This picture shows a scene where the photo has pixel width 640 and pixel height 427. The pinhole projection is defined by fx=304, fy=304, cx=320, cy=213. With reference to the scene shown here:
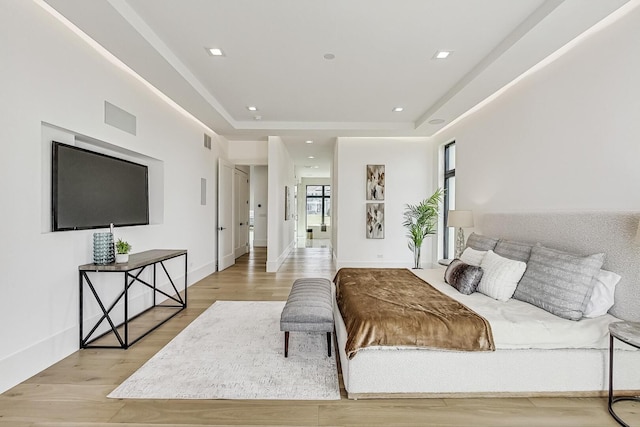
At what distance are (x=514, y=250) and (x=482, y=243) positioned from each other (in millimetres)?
594

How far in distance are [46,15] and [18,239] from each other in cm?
173

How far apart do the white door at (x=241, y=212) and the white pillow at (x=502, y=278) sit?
19.5 feet

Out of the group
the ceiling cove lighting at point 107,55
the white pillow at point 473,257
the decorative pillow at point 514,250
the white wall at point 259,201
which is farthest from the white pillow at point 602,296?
the white wall at point 259,201

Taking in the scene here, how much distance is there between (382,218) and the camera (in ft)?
20.9

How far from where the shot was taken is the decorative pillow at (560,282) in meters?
2.19

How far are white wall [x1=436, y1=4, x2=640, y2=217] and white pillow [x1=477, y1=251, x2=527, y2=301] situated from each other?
0.73 meters

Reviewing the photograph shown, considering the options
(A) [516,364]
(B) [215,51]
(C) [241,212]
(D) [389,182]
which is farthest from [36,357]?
(C) [241,212]

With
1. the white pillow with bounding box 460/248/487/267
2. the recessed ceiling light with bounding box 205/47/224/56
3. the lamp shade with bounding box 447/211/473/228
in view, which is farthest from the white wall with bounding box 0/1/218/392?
the lamp shade with bounding box 447/211/473/228

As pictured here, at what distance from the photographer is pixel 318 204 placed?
14.3 m

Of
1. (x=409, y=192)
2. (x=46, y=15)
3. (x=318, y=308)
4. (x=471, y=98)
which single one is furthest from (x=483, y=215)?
(x=46, y=15)

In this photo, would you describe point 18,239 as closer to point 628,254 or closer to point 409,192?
point 628,254

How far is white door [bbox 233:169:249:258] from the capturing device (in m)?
7.75

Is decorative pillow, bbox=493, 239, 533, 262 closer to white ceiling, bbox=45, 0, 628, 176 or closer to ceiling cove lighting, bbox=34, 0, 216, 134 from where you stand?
white ceiling, bbox=45, 0, 628, 176

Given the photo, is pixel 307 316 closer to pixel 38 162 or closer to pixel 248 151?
pixel 38 162
